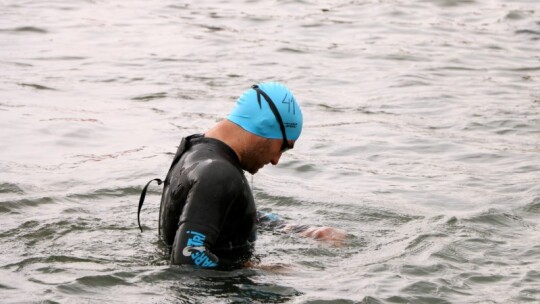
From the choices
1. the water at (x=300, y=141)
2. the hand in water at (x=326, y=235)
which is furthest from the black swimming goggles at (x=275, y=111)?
the hand in water at (x=326, y=235)

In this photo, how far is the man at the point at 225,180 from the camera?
21.1ft

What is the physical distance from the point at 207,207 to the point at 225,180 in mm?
214

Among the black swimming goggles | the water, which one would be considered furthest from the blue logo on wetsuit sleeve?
the black swimming goggles

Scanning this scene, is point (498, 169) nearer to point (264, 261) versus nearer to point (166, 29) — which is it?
point (264, 261)

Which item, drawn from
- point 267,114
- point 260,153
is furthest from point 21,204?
point 267,114

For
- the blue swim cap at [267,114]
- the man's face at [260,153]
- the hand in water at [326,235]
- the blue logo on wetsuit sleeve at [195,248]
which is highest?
the blue swim cap at [267,114]

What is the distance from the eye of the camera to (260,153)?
22.8 ft

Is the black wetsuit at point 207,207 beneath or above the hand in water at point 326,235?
above

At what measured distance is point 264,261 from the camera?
7.59m

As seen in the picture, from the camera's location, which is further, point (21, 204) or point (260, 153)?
point (21, 204)

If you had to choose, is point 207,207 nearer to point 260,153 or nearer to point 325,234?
point 260,153

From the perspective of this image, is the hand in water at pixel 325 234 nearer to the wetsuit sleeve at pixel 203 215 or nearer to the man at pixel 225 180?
the man at pixel 225 180

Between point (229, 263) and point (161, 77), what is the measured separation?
28.2 ft

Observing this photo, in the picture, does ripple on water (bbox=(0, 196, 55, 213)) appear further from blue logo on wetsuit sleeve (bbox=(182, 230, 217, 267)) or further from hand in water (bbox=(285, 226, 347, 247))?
blue logo on wetsuit sleeve (bbox=(182, 230, 217, 267))
